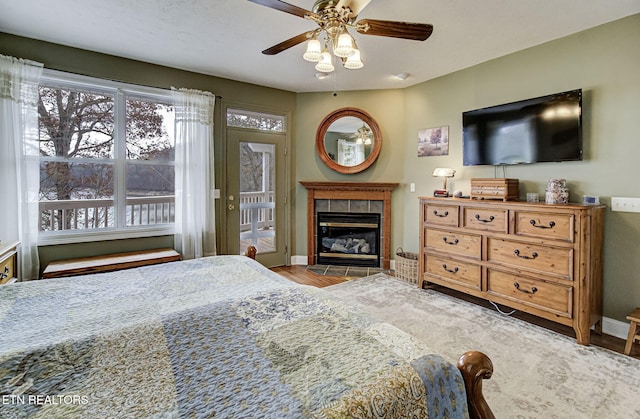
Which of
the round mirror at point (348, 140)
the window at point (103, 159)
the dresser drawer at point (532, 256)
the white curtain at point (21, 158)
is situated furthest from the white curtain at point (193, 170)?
the dresser drawer at point (532, 256)

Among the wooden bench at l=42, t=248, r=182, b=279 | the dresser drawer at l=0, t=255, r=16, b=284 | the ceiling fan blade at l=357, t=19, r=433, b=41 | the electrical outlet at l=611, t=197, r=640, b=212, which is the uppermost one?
the ceiling fan blade at l=357, t=19, r=433, b=41

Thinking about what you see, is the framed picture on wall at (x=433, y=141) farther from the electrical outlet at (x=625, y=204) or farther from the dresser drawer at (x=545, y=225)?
the electrical outlet at (x=625, y=204)

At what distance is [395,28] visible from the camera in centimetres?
199

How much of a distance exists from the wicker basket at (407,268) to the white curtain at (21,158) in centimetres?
398

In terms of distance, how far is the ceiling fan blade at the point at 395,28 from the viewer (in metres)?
1.93

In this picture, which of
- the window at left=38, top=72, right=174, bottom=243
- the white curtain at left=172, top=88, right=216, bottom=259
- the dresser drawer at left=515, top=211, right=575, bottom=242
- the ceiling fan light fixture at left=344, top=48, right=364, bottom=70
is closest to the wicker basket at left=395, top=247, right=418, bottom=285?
the dresser drawer at left=515, top=211, right=575, bottom=242

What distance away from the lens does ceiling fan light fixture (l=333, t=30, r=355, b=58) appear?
1895 millimetres

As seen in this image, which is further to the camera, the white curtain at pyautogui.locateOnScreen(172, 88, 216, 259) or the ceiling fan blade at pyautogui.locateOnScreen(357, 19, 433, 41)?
the white curtain at pyautogui.locateOnScreen(172, 88, 216, 259)

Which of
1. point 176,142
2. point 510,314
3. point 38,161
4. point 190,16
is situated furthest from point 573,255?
point 38,161

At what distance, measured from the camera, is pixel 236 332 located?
107 cm

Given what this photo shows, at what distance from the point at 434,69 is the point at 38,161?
4.37 m

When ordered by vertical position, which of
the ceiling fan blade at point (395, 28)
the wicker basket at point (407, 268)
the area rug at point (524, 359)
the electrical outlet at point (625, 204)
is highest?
the ceiling fan blade at point (395, 28)

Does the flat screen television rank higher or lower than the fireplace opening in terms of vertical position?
higher

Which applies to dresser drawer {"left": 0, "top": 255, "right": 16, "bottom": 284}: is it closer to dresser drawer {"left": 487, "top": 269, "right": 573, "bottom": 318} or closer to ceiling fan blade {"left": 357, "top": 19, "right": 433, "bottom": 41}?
ceiling fan blade {"left": 357, "top": 19, "right": 433, "bottom": 41}
